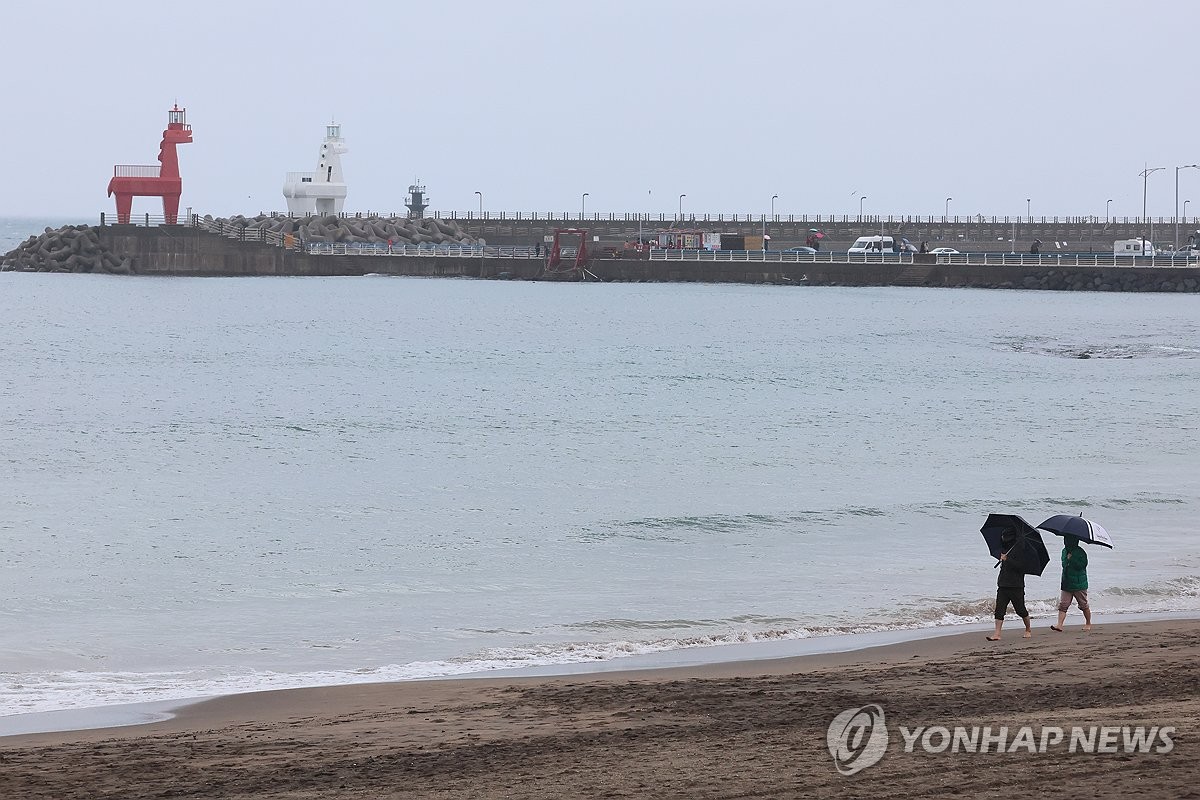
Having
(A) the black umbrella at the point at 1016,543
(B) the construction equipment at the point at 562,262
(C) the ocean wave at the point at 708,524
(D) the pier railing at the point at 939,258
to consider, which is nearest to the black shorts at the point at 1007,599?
(A) the black umbrella at the point at 1016,543

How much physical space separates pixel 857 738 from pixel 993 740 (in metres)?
0.70

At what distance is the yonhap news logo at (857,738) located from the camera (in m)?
7.18

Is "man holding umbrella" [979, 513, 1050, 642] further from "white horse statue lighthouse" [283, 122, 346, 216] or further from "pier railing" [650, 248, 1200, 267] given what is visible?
"white horse statue lighthouse" [283, 122, 346, 216]

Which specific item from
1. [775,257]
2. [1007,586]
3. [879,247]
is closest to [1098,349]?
[1007,586]

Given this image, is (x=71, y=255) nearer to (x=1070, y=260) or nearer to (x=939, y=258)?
(x=939, y=258)

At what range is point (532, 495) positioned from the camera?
72.1 ft

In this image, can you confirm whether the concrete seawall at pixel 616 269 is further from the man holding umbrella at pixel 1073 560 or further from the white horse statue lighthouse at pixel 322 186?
the man holding umbrella at pixel 1073 560

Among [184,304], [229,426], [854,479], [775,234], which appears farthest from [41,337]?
[775,234]

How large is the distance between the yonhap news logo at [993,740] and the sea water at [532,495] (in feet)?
14.8

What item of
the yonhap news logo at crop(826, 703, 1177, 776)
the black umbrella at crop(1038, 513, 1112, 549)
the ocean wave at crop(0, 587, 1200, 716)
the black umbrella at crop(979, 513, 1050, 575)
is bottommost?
the ocean wave at crop(0, 587, 1200, 716)

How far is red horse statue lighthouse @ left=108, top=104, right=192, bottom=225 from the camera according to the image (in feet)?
295

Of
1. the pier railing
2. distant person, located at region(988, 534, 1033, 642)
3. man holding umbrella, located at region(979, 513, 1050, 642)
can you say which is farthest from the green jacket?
the pier railing

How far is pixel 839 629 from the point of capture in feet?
42.6

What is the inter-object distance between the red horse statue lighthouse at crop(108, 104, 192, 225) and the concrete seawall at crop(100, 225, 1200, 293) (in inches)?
108
